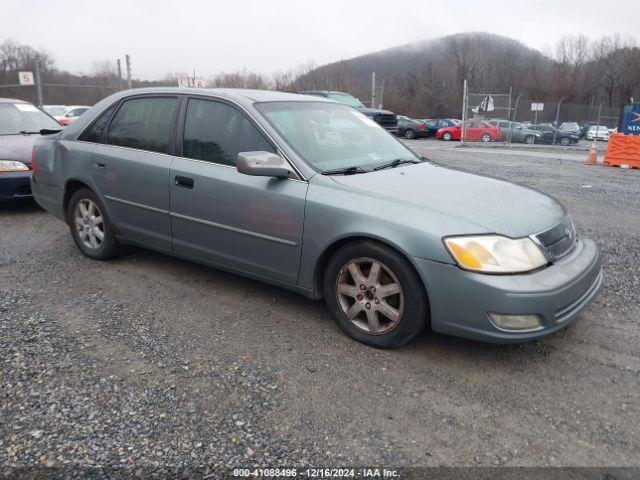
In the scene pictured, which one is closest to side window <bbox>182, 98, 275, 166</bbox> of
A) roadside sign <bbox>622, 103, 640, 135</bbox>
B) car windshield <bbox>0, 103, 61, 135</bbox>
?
car windshield <bbox>0, 103, 61, 135</bbox>

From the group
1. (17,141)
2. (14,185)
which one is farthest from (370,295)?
(17,141)

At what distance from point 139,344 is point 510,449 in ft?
7.32

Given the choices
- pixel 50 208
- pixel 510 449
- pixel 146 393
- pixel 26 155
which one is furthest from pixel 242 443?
pixel 26 155

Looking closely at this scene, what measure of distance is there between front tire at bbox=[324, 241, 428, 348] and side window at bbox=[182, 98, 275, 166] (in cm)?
101

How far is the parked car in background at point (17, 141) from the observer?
6.62 metres

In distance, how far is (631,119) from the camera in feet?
59.6

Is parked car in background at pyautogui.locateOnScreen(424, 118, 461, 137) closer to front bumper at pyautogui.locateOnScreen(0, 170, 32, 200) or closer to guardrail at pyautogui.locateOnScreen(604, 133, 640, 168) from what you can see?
guardrail at pyautogui.locateOnScreen(604, 133, 640, 168)

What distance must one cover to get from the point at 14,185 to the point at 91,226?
2592 mm

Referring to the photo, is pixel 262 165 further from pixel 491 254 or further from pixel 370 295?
pixel 491 254

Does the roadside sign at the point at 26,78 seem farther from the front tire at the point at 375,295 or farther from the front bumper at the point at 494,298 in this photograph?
the front bumper at the point at 494,298

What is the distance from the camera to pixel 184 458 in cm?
229

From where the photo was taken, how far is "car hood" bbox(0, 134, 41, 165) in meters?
6.68

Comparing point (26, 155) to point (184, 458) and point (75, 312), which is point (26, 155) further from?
point (184, 458)

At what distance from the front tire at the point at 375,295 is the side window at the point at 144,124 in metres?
1.85
